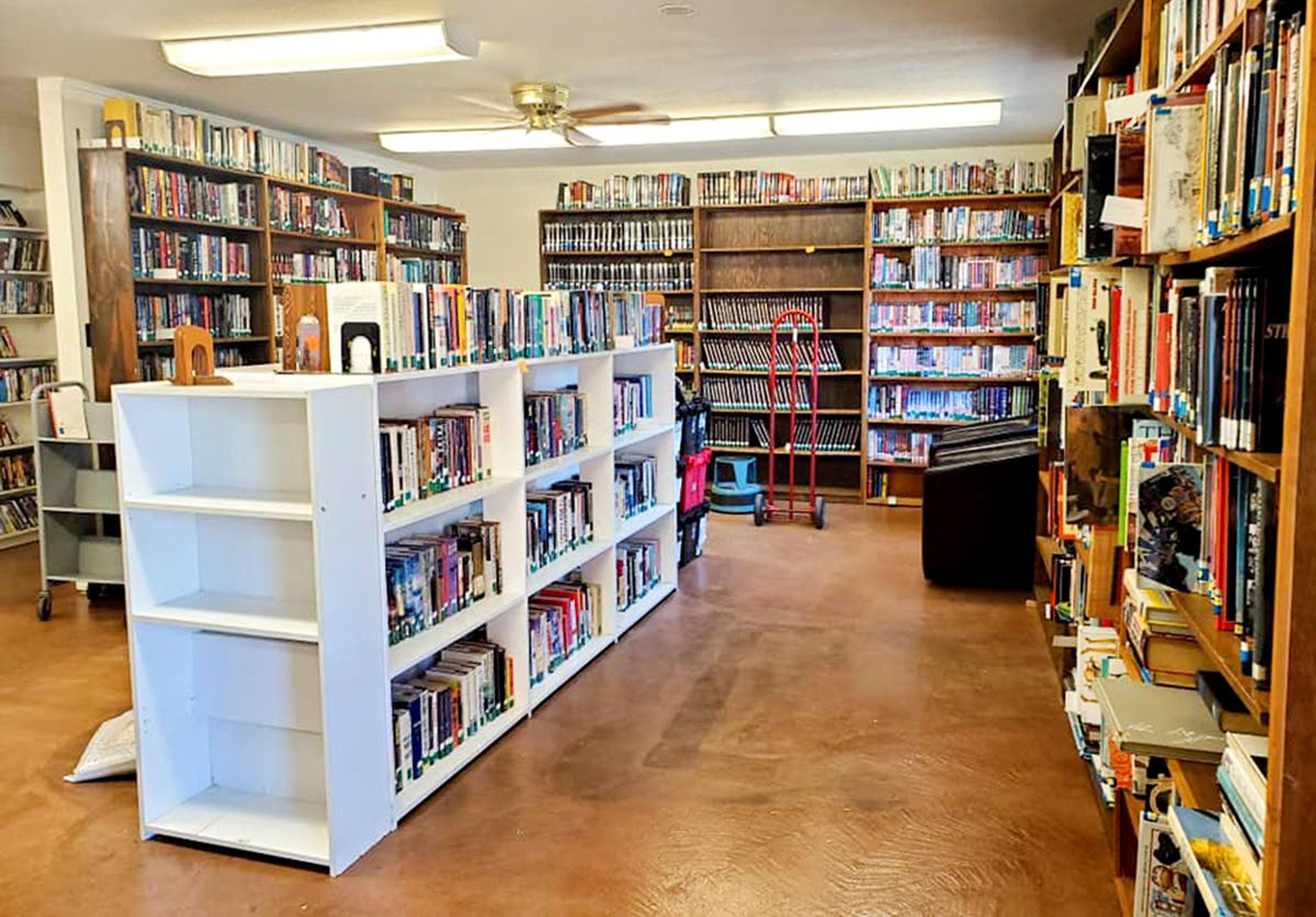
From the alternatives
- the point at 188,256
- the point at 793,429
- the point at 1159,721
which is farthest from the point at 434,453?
the point at 793,429

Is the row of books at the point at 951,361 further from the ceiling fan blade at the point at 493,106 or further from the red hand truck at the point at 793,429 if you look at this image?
the ceiling fan blade at the point at 493,106

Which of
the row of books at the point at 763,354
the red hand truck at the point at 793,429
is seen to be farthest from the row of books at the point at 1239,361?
the row of books at the point at 763,354

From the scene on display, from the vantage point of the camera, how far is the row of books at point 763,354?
27.1 ft

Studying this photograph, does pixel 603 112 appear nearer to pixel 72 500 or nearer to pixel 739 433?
pixel 72 500

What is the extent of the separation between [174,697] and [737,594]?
304 cm

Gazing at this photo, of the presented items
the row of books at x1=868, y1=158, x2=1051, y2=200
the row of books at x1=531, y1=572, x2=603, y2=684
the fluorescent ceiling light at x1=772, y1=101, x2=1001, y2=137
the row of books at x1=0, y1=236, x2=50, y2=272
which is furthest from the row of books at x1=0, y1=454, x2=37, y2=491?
the row of books at x1=868, y1=158, x2=1051, y2=200

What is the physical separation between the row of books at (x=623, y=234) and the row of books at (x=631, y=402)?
3.23 meters

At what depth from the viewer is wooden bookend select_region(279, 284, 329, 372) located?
10.2 feet

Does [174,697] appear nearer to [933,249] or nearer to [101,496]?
[101,496]

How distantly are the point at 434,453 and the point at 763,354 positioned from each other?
17.3 ft

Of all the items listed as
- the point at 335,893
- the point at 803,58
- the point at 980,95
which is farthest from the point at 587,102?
the point at 335,893

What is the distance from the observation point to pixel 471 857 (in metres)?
2.88

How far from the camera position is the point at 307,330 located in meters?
3.13

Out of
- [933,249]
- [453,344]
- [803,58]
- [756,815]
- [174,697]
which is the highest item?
[803,58]
